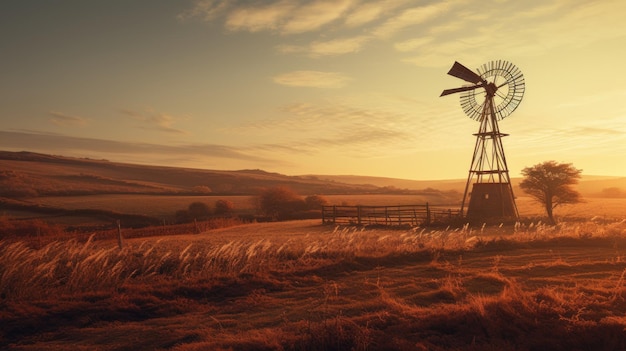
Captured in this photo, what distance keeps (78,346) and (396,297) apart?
272 inches

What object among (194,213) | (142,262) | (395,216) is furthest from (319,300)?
(194,213)

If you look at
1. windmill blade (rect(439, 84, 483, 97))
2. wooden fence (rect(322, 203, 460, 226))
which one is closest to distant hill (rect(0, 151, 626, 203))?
wooden fence (rect(322, 203, 460, 226))

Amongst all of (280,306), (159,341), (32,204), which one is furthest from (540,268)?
(32,204)

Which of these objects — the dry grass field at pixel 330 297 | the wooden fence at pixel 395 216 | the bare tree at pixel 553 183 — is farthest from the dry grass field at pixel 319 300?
the bare tree at pixel 553 183

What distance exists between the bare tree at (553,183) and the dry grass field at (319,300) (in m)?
30.2

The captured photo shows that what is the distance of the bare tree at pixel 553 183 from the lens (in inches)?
1781

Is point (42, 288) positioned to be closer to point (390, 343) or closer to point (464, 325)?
point (390, 343)

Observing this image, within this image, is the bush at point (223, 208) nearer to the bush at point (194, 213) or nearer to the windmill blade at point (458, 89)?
the bush at point (194, 213)

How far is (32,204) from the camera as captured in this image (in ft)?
182

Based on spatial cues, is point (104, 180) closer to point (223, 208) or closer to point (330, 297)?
point (223, 208)

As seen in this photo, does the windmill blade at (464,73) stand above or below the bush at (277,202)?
above

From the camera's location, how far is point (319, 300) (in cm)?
1055

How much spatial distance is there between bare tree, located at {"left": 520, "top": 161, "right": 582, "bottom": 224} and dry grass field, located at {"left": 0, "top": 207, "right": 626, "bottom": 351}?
30215mm

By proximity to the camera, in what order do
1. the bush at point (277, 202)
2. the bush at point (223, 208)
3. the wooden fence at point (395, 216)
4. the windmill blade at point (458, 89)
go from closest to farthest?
the wooden fence at point (395, 216) < the windmill blade at point (458, 89) < the bush at point (223, 208) < the bush at point (277, 202)
